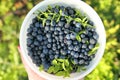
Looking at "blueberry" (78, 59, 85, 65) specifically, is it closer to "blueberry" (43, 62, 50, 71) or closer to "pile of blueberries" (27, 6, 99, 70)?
"pile of blueberries" (27, 6, 99, 70)

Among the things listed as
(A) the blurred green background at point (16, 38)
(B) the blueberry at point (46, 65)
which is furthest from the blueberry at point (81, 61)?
Answer: (A) the blurred green background at point (16, 38)

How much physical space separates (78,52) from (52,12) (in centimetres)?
18

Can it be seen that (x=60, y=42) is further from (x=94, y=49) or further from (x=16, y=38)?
(x=16, y=38)

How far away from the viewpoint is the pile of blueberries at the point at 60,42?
118 centimetres

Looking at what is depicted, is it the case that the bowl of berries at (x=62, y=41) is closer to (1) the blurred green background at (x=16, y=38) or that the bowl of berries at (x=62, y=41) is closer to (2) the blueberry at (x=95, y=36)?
(2) the blueberry at (x=95, y=36)

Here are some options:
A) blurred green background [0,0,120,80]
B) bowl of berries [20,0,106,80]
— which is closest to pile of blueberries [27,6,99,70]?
bowl of berries [20,0,106,80]

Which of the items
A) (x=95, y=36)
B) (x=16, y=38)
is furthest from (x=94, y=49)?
(x=16, y=38)

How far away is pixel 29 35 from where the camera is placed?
1229 millimetres

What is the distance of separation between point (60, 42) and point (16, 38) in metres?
0.65

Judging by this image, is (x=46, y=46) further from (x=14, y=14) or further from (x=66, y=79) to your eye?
(x=14, y=14)

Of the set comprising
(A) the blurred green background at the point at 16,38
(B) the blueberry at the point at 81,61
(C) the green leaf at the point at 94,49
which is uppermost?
(A) the blurred green background at the point at 16,38

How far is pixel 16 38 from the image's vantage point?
179 cm

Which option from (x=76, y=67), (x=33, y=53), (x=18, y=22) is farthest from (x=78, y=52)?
(x=18, y=22)

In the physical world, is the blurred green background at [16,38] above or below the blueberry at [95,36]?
above
